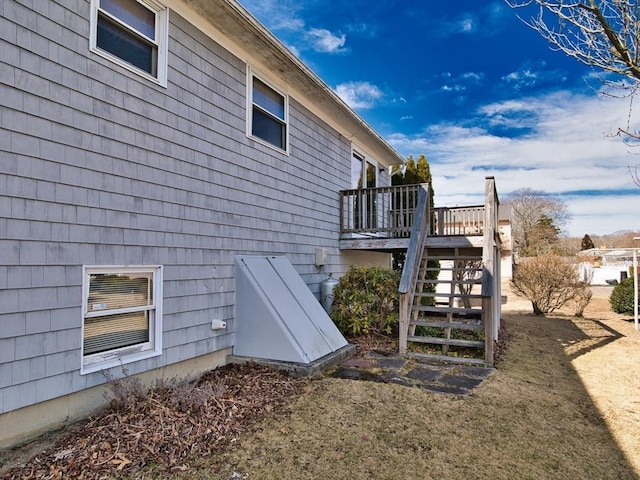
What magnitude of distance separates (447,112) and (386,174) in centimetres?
611

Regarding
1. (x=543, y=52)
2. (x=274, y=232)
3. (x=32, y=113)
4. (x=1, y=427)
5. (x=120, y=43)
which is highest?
(x=543, y=52)

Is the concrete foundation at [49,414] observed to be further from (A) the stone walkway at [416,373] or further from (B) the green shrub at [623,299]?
(B) the green shrub at [623,299]

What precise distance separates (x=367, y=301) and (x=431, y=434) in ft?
12.1

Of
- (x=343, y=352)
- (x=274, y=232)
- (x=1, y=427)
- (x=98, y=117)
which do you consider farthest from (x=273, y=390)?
(x=98, y=117)

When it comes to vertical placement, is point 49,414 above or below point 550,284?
below

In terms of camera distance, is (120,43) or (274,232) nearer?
(120,43)

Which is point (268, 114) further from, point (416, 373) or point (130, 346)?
point (416, 373)

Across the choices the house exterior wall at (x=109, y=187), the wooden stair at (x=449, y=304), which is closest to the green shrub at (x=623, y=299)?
the wooden stair at (x=449, y=304)

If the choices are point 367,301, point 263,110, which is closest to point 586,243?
point 367,301

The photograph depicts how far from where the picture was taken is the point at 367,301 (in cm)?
710

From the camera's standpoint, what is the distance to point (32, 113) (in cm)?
318

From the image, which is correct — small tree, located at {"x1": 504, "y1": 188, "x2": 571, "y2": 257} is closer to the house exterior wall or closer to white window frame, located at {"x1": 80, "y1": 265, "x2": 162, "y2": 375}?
the house exterior wall

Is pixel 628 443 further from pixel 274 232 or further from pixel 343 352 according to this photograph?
pixel 274 232

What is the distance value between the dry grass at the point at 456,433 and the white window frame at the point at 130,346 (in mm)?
1522
